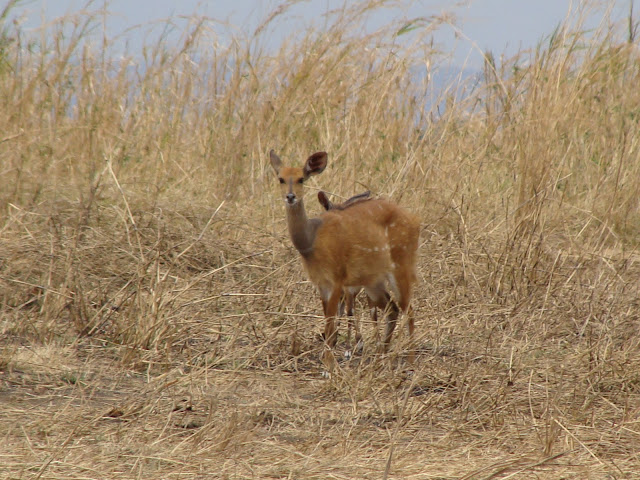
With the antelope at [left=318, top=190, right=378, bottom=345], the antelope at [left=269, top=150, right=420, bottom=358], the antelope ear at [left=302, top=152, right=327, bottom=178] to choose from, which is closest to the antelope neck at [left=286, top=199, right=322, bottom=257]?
the antelope at [left=269, top=150, right=420, bottom=358]

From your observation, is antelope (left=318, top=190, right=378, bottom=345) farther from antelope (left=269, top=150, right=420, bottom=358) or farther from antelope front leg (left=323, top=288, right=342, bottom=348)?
antelope front leg (left=323, top=288, right=342, bottom=348)

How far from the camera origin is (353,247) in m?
5.45

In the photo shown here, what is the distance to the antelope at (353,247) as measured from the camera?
5258 millimetres

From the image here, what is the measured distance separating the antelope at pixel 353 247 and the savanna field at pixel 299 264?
0.71 feet

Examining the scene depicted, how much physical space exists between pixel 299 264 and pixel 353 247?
727 mm

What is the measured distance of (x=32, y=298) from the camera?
5.62m

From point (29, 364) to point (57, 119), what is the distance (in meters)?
3.99

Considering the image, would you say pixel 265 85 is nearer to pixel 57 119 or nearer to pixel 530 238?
pixel 57 119

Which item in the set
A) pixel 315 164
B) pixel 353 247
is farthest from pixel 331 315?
pixel 315 164

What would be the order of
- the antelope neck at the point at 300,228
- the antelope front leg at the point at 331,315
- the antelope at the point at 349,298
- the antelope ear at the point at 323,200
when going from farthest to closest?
the antelope ear at the point at 323,200, the antelope at the point at 349,298, the antelope neck at the point at 300,228, the antelope front leg at the point at 331,315

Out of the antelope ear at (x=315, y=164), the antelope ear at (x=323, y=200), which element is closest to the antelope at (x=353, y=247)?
the antelope ear at (x=315, y=164)

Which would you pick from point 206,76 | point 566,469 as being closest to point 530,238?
point 566,469

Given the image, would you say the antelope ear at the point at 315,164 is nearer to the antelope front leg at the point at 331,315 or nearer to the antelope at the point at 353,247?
the antelope at the point at 353,247

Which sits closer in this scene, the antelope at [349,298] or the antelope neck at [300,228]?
the antelope neck at [300,228]
